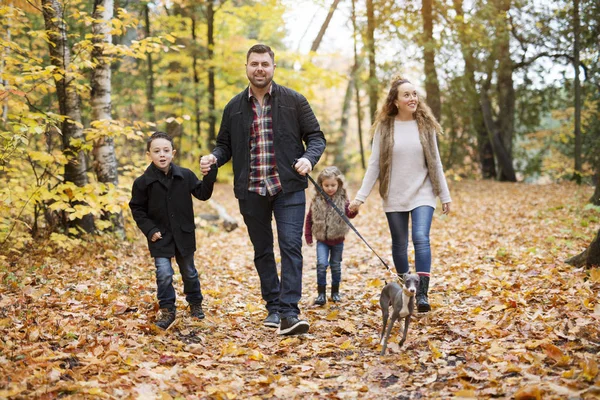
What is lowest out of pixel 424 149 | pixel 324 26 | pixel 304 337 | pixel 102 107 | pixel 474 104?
pixel 304 337

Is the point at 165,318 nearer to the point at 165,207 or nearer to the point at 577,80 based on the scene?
the point at 165,207

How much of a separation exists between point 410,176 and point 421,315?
1339mm

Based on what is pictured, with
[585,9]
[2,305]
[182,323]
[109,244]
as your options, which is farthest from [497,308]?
[585,9]

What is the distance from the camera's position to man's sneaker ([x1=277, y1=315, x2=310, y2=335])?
462cm

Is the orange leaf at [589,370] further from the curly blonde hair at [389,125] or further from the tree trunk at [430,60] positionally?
the tree trunk at [430,60]

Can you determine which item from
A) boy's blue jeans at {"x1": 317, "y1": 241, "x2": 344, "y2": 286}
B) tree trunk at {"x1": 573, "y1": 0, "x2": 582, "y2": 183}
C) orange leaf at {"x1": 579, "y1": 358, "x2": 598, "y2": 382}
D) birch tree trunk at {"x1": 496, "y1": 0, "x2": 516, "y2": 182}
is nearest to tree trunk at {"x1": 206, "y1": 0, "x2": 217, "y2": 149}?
birch tree trunk at {"x1": 496, "y1": 0, "x2": 516, "y2": 182}

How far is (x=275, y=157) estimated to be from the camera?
185 inches

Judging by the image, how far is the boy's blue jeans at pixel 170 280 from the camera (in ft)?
15.7

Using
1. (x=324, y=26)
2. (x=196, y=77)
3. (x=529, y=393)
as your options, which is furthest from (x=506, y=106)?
(x=529, y=393)

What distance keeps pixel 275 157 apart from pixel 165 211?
45.1 inches

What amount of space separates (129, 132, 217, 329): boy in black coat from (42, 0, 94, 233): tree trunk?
3006 millimetres

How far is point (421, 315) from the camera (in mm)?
4984

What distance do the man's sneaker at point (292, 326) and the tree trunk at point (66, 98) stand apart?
4.32 m

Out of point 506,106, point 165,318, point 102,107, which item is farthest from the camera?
point 506,106
